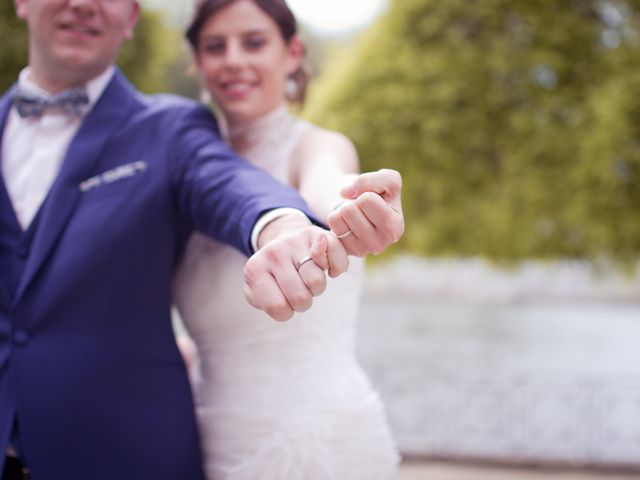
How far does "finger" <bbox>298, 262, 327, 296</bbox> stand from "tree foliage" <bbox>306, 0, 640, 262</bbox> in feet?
24.2

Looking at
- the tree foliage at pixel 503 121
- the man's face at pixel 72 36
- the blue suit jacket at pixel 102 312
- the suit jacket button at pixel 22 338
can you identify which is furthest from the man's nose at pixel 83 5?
the tree foliage at pixel 503 121

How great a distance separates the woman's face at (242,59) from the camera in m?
2.09

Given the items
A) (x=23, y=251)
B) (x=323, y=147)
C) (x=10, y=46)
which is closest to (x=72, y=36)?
(x=23, y=251)

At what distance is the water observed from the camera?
6.94 meters

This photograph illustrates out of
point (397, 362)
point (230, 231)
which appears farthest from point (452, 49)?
point (230, 231)

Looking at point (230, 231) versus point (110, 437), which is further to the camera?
point (110, 437)

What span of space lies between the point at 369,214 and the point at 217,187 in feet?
1.71

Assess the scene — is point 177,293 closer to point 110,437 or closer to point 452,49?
point 110,437

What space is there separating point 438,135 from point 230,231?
7.95m

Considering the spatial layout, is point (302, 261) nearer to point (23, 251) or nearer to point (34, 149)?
point (23, 251)

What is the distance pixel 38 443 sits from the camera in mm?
1802

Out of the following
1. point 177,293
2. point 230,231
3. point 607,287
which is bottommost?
point 607,287

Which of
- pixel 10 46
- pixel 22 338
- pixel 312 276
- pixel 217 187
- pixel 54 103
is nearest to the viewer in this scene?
pixel 312 276

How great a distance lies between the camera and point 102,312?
181 centimetres
